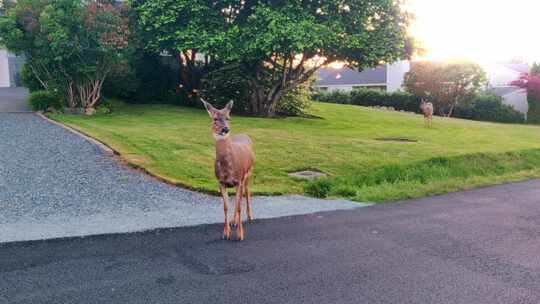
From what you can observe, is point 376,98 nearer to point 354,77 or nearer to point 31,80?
point 354,77

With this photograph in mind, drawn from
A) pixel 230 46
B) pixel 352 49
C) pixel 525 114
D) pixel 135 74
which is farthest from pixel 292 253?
pixel 525 114

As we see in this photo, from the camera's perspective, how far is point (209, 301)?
4.79 meters

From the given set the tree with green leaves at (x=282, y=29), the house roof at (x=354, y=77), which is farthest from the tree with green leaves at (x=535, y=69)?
the tree with green leaves at (x=282, y=29)

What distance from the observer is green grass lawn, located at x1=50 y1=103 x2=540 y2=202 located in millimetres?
11094

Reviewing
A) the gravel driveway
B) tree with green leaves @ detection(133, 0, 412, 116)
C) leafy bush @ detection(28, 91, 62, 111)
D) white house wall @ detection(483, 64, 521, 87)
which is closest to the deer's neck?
the gravel driveway

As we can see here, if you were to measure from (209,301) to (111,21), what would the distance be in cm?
2088

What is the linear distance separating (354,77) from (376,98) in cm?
2387

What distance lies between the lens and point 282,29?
20641 mm

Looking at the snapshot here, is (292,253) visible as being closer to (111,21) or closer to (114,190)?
(114,190)

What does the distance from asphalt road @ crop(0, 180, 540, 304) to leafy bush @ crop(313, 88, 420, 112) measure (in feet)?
121

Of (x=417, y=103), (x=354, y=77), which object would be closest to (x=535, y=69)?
(x=417, y=103)

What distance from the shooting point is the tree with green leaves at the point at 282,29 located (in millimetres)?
21281

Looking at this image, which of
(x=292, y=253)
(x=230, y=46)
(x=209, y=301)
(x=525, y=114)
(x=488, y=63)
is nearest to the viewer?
(x=209, y=301)

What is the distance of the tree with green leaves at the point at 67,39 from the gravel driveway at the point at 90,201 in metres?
9.64
